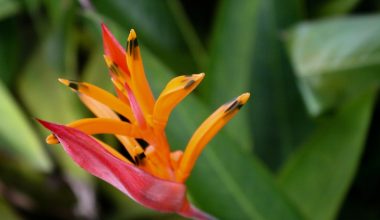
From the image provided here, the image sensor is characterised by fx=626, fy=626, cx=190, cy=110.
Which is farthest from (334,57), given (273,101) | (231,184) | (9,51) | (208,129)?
(9,51)

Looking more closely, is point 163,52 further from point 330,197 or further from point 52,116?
point 330,197

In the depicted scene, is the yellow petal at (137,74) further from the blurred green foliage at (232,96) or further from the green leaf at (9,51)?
Result: the green leaf at (9,51)

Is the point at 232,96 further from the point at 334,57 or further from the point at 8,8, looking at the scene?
the point at 8,8

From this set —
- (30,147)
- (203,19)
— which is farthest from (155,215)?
(203,19)

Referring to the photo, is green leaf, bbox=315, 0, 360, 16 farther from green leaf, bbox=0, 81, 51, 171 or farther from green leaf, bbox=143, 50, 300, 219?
green leaf, bbox=0, 81, 51, 171

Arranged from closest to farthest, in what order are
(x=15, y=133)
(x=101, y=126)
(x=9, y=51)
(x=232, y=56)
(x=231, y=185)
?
(x=101, y=126), (x=231, y=185), (x=232, y=56), (x=15, y=133), (x=9, y=51)
